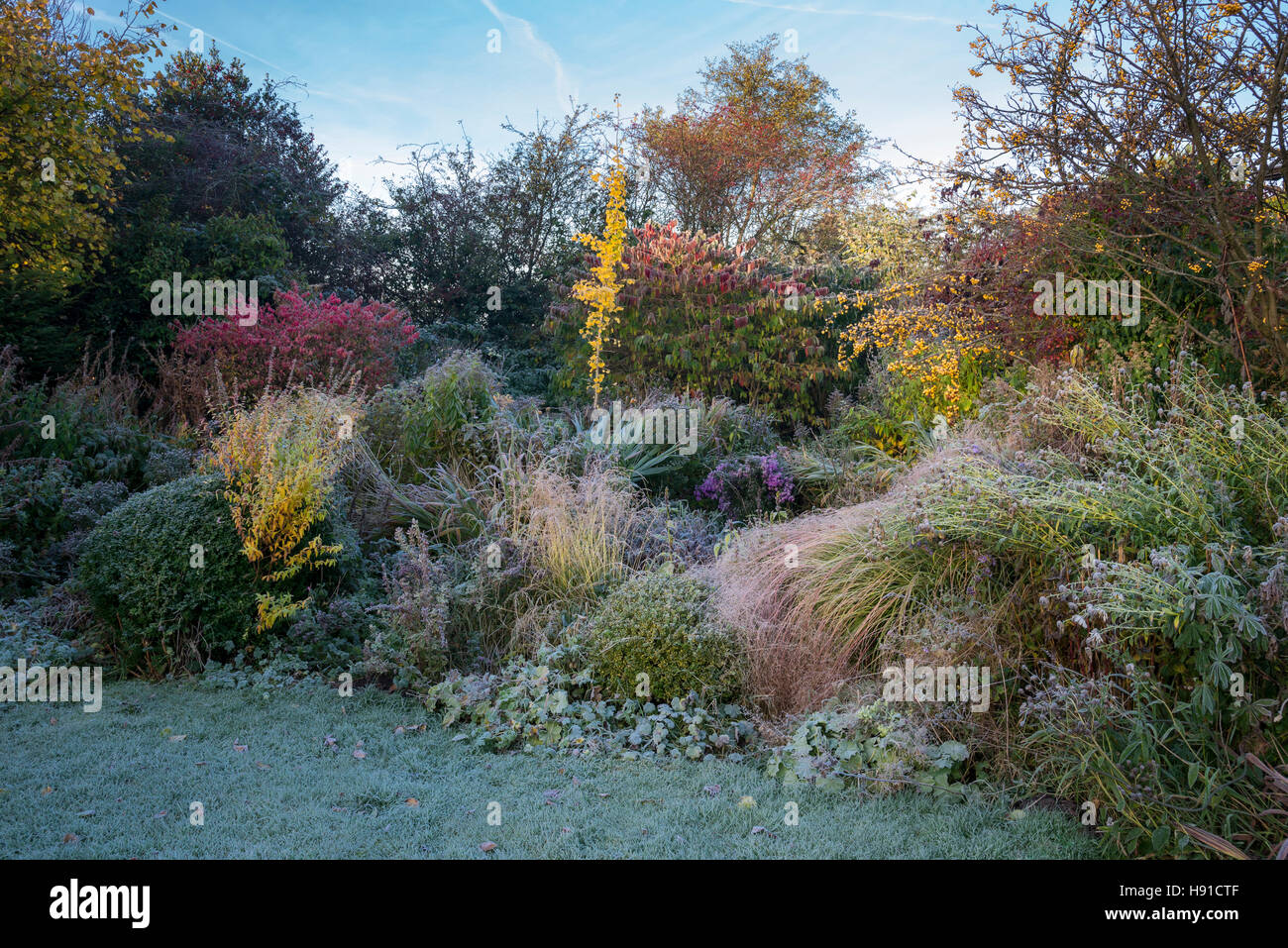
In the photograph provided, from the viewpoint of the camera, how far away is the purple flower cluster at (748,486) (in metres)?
7.10

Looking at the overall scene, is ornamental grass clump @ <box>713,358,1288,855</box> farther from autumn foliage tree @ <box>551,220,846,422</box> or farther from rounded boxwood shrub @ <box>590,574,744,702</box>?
autumn foliage tree @ <box>551,220,846,422</box>

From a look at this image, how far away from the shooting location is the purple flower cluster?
710cm

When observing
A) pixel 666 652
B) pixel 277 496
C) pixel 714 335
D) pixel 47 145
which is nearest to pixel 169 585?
pixel 277 496

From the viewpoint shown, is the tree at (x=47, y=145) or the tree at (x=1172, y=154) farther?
the tree at (x=47, y=145)

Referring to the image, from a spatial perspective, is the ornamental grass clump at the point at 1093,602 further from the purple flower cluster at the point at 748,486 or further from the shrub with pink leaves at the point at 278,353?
the shrub with pink leaves at the point at 278,353

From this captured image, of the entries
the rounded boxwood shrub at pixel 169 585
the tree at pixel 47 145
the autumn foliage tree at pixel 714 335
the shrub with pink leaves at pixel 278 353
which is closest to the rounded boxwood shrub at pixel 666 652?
the rounded boxwood shrub at pixel 169 585

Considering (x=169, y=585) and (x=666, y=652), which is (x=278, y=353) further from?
(x=666, y=652)

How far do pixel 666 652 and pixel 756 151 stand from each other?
52.5 feet

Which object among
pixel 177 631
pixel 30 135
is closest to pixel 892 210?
pixel 30 135

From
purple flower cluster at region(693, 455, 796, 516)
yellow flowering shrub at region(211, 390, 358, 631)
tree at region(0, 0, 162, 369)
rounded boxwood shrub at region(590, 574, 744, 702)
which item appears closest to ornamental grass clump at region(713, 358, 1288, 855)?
rounded boxwood shrub at region(590, 574, 744, 702)

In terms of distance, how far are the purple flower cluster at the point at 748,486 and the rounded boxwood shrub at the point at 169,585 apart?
362cm

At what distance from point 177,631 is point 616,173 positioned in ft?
18.1

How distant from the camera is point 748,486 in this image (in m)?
7.30
